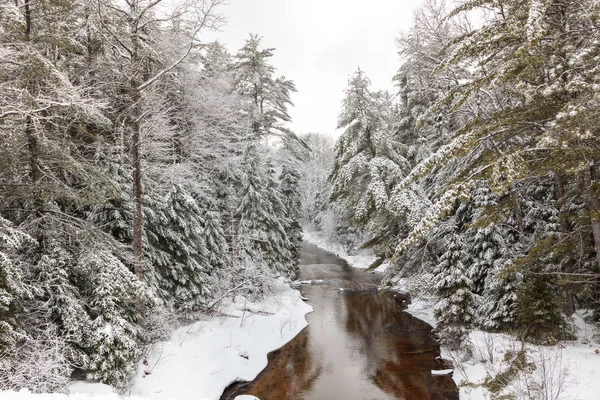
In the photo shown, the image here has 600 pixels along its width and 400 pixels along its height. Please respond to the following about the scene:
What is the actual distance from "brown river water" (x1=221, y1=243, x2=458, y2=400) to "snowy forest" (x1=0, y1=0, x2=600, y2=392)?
1.86 m

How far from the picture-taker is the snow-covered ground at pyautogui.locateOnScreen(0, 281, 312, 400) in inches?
381

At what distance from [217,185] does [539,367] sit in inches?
724

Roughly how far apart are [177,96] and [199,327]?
13.8 m

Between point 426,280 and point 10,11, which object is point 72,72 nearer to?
point 10,11

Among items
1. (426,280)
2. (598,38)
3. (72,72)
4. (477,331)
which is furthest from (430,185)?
(72,72)

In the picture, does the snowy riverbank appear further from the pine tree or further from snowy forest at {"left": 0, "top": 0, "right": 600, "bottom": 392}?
the pine tree

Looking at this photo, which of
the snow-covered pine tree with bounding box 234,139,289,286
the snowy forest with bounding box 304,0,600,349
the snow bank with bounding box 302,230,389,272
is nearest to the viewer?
the snowy forest with bounding box 304,0,600,349

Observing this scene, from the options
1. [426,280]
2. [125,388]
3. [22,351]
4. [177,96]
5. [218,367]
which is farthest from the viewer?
[177,96]

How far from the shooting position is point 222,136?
2236 cm

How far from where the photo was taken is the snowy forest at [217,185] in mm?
7047

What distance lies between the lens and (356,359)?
45.2 ft

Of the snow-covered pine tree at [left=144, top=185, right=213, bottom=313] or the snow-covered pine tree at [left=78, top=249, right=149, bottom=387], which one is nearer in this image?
the snow-covered pine tree at [left=78, top=249, right=149, bottom=387]

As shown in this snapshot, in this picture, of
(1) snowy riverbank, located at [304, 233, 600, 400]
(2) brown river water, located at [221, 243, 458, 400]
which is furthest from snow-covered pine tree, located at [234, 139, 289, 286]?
(1) snowy riverbank, located at [304, 233, 600, 400]

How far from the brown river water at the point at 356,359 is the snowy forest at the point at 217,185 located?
6.11ft
